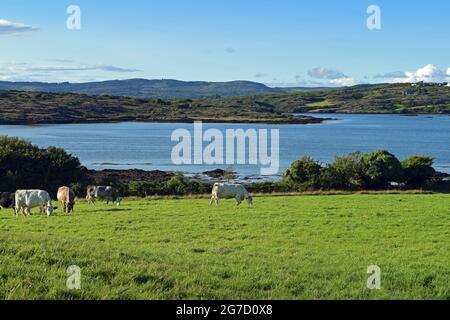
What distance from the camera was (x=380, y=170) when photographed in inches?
2288

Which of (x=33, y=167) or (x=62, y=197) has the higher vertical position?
(x=62, y=197)

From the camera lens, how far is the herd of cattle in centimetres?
2830

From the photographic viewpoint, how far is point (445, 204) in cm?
3197

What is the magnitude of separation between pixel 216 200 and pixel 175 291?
2410cm

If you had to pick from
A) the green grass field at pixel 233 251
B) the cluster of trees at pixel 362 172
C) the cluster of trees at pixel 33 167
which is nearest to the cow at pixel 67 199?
the green grass field at pixel 233 251

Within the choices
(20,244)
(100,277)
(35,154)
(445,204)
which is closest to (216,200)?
(445,204)

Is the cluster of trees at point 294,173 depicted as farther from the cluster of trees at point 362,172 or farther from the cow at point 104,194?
the cow at point 104,194

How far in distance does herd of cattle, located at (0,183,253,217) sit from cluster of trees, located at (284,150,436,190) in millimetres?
21878

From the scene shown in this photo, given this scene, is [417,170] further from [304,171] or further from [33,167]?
[33,167]

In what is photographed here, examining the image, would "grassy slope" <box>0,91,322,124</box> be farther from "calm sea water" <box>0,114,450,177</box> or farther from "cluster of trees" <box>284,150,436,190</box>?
"cluster of trees" <box>284,150,436,190</box>

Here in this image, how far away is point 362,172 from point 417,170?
5.80 metres

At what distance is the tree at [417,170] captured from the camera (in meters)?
59.7


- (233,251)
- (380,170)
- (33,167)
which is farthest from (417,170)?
(233,251)

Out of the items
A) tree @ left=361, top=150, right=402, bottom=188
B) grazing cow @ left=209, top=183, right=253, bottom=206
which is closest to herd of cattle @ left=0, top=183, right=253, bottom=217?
grazing cow @ left=209, top=183, right=253, bottom=206
